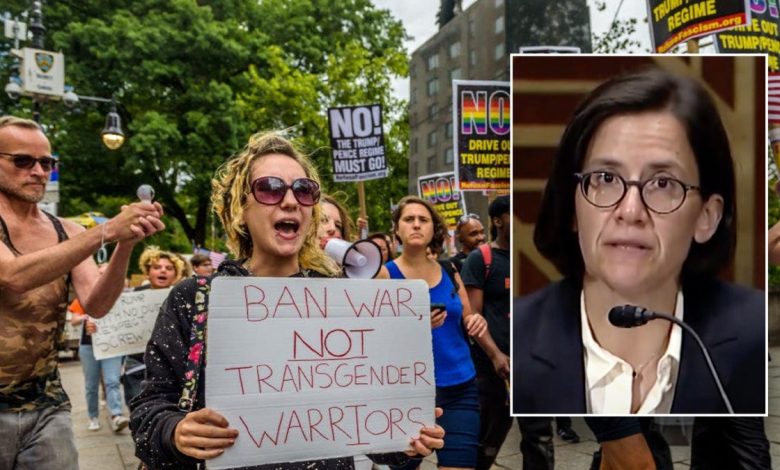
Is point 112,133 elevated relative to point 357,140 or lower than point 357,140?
elevated

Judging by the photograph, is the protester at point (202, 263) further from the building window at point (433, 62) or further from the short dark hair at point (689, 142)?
the building window at point (433, 62)

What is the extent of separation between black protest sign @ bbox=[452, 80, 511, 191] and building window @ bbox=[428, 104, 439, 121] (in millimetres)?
16359

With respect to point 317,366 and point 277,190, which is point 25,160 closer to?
point 277,190

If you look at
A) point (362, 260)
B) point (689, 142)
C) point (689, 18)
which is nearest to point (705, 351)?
point (689, 142)

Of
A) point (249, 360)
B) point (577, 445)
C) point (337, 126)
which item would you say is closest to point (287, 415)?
point (249, 360)

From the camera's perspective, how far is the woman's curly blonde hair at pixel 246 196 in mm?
1977

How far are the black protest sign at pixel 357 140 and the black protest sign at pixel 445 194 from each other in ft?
4.13

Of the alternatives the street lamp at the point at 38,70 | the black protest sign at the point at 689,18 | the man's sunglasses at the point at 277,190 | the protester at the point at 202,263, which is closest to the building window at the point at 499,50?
the street lamp at the point at 38,70

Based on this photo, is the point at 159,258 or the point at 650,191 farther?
the point at 159,258

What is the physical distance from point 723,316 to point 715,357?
0.53 feet

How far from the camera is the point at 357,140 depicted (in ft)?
34.0

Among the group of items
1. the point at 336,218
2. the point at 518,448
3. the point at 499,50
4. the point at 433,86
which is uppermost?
the point at 433,86

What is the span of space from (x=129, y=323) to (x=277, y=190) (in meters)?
4.41

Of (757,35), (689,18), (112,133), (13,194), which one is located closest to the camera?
(13,194)
